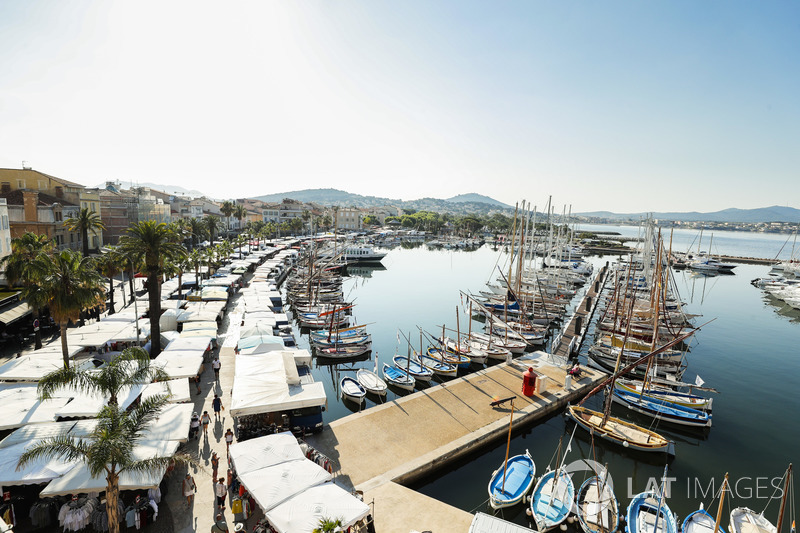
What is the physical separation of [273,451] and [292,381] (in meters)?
6.41

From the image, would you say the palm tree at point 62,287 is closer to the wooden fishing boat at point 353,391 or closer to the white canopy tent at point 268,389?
the white canopy tent at point 268,389

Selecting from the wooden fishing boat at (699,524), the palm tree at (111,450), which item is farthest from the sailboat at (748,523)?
the palm tree at (111,450)

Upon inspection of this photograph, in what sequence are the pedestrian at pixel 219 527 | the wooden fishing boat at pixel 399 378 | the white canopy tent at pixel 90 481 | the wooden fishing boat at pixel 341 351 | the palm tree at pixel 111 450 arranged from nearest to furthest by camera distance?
the palm tree at pixel 111 450 → the white canopy tent at pixel 90 481 → the pedestrian at pixel 219 527 → the wooden fishing boat at pixel 399 378 → the wooden fishing boat at pixel 341 351

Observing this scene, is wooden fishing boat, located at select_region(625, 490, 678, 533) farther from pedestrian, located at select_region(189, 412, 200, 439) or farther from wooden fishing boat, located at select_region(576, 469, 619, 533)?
pedestrian, located at select_region(189, 412, 200, 439)

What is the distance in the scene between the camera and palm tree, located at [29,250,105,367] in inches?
861

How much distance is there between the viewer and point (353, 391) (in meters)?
27.5

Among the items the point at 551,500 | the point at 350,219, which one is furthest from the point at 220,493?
the point at 350,219

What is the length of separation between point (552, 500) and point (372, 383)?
47.9 feet

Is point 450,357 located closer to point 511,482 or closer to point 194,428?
point 511,482

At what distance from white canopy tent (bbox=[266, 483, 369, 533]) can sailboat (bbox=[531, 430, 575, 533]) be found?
25.4 feet

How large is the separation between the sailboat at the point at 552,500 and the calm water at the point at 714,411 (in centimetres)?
101

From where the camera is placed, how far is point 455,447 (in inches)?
778

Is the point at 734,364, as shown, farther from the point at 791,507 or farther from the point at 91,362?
the point at 91,362

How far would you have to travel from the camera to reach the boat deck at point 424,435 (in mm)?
15188
